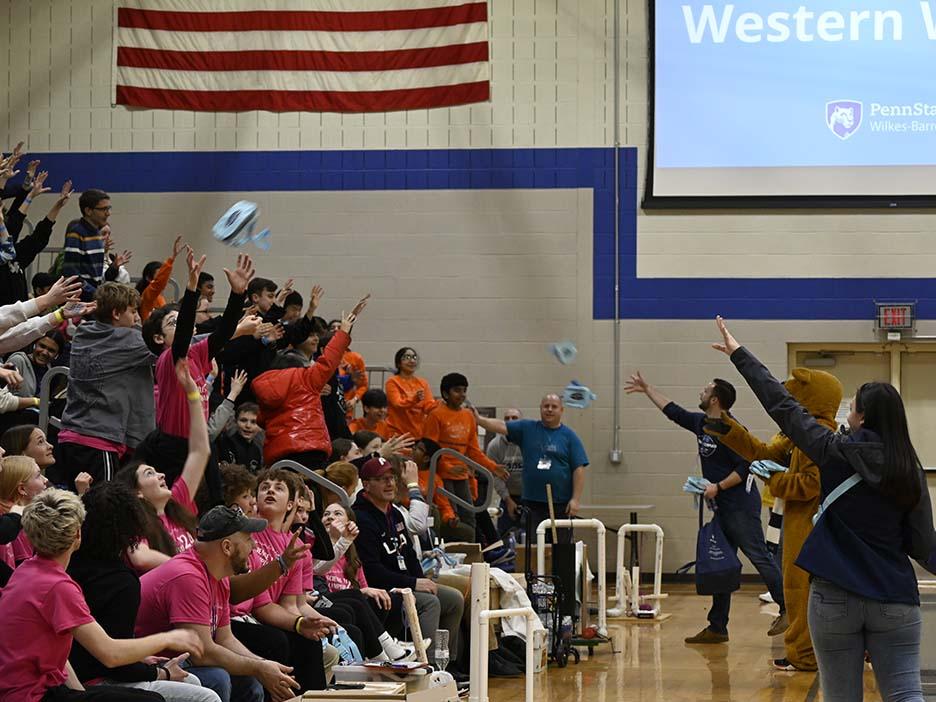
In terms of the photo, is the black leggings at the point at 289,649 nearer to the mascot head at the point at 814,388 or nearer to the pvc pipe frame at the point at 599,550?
the mascot head at the point at 814,388

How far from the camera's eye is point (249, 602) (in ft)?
18.5

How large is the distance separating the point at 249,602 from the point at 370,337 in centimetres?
816

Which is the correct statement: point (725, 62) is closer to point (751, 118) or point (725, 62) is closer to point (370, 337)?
point (751, 118)

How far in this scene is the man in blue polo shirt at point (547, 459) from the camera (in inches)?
442

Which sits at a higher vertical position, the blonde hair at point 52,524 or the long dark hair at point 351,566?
the blonde hair at point 52,524

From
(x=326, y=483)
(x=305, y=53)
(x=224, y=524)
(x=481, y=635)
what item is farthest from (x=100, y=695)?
(x=305, y=53)

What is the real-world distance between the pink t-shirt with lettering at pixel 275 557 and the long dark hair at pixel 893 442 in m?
2.38

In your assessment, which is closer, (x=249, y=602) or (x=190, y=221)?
(x=249, y=602)

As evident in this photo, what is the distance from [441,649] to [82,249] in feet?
13.6

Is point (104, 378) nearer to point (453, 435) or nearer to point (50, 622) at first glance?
point (50, 622)

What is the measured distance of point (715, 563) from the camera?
925cm

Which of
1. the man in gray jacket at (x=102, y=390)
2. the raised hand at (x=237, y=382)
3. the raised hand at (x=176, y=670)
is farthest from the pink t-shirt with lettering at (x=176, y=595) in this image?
the raised hand at (x=237, y=382)

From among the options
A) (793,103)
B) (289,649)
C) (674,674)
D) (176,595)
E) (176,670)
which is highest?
(793,103)

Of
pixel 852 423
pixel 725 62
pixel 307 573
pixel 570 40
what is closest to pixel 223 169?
pixel 570 40
